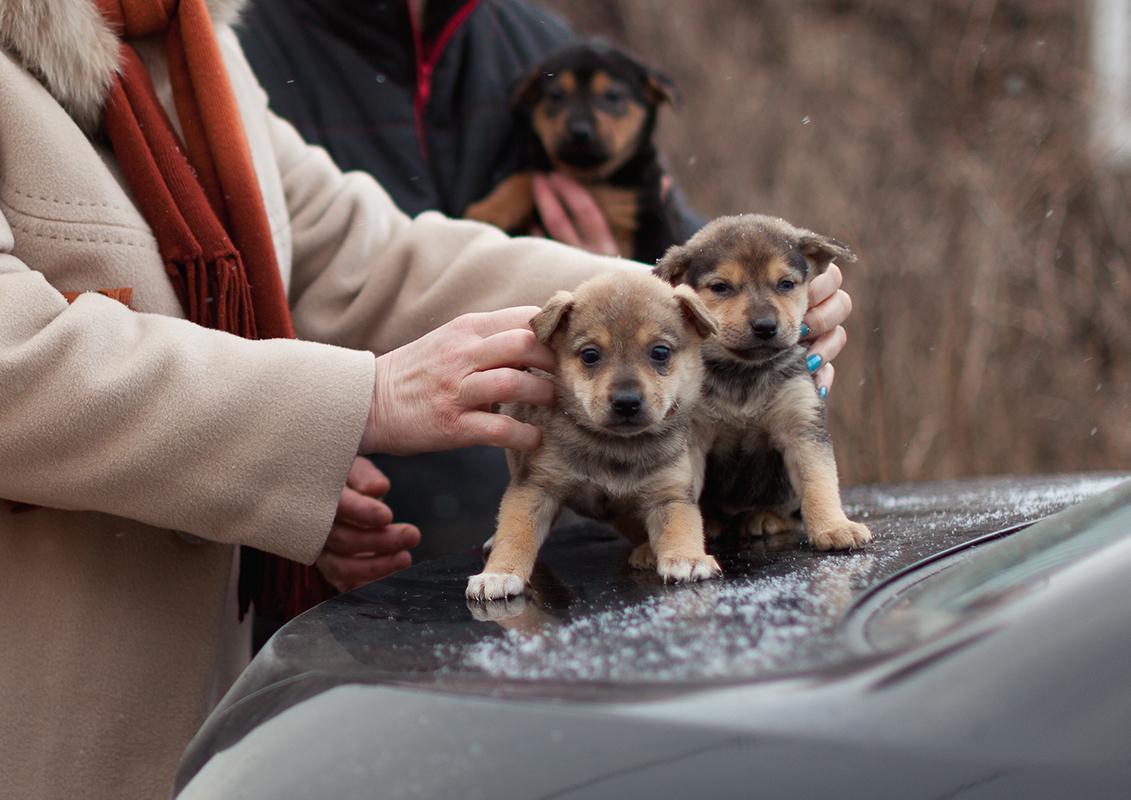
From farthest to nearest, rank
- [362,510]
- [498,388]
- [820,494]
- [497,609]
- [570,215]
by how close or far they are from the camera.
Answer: [570,215], [362,510], [820,494], [498,388], [497,609]

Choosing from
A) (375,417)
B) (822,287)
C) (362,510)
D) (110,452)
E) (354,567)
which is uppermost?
(822,287)

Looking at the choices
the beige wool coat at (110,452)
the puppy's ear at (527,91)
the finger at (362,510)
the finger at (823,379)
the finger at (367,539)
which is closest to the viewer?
the beige wool coat at (110,452)

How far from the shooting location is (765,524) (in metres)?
2.54

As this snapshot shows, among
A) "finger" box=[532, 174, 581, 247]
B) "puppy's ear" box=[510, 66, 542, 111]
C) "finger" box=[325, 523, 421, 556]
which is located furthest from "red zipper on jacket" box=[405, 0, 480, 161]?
"finger" box=[325, 523, 421, 556]

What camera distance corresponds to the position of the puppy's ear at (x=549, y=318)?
7.39ft

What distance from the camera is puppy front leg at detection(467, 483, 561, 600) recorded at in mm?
1947

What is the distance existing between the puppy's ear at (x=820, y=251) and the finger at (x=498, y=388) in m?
0.78

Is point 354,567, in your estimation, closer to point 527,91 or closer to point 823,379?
point 823,379

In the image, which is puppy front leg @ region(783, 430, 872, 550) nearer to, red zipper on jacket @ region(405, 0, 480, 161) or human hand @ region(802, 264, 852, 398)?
human hand @ region(802, 264, 852, 398)

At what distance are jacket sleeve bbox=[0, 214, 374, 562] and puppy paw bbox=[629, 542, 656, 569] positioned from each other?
0.58 metres

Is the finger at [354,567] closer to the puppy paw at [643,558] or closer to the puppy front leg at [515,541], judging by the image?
the puppy front leg at [515,541]

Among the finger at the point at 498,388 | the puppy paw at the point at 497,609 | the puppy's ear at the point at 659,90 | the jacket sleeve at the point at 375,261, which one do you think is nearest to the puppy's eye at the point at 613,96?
the puppy's ear at the point at 659,90

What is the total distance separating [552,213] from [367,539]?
2528mm

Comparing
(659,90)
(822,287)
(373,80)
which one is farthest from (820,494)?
(659,90)
